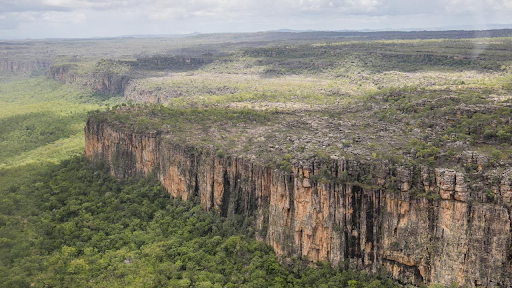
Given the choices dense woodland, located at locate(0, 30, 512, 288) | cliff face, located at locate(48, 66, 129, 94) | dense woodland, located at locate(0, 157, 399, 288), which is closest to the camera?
dense woodland, located at locate(0, 157, 399, 288)

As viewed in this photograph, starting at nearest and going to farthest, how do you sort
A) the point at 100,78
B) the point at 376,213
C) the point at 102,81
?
the point at 376,213
the point at 102,81
the point at 100,78

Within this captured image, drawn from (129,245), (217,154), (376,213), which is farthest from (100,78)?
(376,213)

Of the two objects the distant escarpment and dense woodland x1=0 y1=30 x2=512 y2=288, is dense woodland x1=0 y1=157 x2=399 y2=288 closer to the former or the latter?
dense woodland x1=0 y1=30 x2=512 y2=288

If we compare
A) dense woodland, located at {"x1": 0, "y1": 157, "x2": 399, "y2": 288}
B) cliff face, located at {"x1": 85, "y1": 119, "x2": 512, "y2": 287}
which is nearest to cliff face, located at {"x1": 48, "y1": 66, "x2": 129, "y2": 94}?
dense woodland, located at {"x1": 0, "y1": 157, "x2": 399, "y2": 288}

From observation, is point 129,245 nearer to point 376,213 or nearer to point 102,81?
point 376,213

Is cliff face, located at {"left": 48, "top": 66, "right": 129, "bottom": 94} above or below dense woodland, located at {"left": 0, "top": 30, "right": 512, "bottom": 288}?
above

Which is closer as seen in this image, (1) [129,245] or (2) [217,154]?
(1) [129,245]

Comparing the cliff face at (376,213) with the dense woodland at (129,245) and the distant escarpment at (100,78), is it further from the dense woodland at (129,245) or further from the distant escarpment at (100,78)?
the distant escarpment at (100,78)

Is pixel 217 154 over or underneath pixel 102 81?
underneath

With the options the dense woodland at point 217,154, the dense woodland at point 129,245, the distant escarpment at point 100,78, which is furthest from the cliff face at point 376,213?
the distant escarpment at point 100,78
